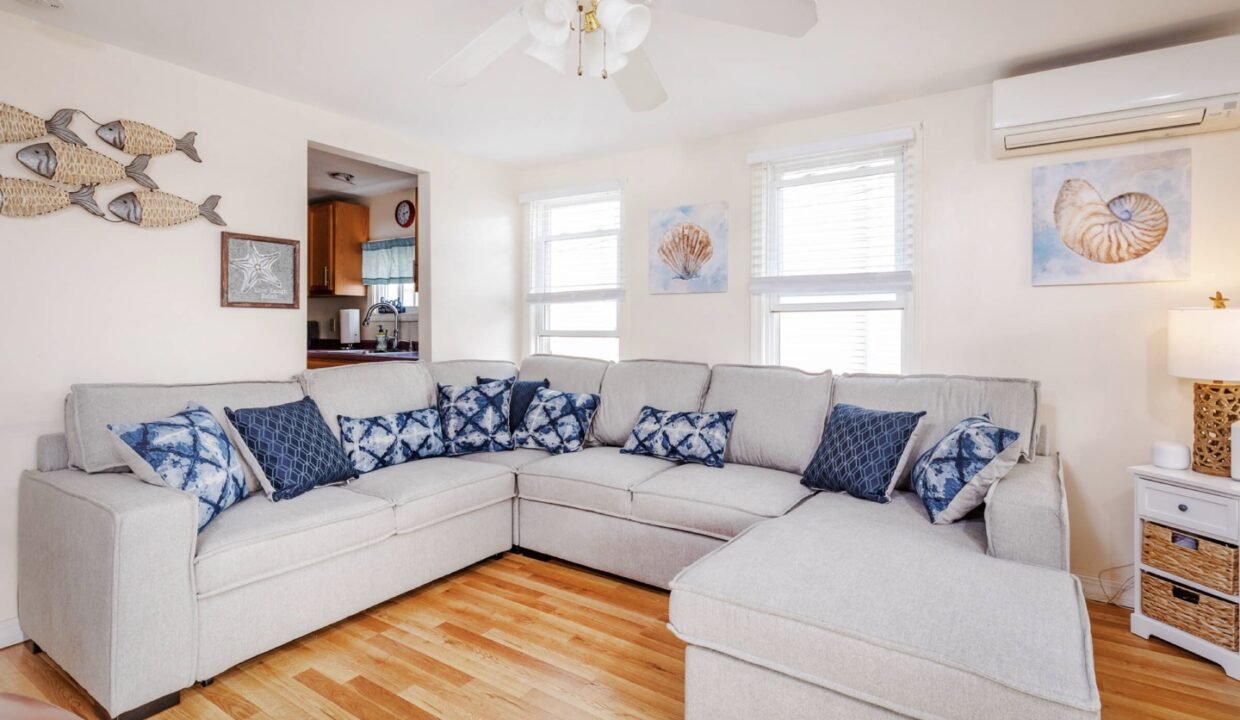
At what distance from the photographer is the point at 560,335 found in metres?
4.62

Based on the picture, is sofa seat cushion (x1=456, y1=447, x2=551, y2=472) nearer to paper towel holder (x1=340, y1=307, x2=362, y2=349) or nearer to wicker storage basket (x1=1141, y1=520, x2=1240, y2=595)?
wicker storage basket (x1=1141, y1=520, x2=1240, y2=595)

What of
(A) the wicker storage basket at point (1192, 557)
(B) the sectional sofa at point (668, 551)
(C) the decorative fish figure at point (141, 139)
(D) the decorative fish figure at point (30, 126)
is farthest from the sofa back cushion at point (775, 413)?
(D) the decorative fish figure at point (30, 126)

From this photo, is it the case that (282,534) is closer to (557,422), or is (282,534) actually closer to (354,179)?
(557,422)

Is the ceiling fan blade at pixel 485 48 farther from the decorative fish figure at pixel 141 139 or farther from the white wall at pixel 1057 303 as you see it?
the white wall at pixel 1057 303

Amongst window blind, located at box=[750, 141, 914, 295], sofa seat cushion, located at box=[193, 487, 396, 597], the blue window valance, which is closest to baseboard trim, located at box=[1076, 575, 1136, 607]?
window blind, located at box=[750, 141, 914, 295]

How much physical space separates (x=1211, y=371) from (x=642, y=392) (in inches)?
96.6

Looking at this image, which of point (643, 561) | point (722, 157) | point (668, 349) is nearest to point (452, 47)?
point (722, 157)

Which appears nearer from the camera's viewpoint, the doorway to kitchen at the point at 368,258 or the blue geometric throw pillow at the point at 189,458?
the blue geometric throw pillow at the point at 189,458

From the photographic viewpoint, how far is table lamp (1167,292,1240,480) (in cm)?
224

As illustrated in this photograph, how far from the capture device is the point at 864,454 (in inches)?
102

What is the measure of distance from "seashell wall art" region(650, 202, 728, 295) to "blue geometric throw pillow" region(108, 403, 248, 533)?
260 centimetres

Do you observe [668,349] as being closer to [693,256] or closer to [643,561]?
[693,256]

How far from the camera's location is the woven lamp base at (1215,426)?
2.30 metres

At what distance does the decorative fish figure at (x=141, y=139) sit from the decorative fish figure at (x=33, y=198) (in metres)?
0.24
